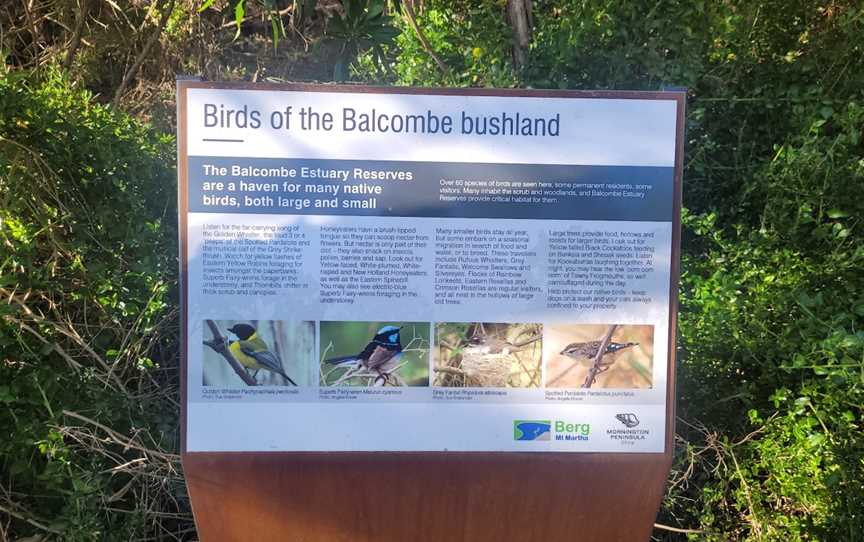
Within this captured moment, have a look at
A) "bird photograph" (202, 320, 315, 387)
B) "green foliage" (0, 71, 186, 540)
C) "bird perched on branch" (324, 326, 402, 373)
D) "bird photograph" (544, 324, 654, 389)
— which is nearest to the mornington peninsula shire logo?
"bird photograph" (544, 324, 654, 389)

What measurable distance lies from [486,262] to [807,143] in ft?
5.75

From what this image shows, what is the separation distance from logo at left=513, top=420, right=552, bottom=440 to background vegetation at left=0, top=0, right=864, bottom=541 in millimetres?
1070

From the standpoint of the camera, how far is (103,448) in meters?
2.85

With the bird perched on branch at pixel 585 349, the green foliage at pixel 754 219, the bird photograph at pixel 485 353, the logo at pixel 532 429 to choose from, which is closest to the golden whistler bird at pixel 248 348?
the bird photograph at pixel 485 353

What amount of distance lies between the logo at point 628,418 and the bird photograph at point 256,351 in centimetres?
104

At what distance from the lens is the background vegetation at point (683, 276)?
2750 mm

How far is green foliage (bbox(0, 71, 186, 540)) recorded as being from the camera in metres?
2.79

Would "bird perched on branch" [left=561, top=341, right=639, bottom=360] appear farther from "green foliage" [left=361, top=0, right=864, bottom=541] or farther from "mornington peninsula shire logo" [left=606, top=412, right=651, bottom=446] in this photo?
"green foliage" [left=361, top=0, right=864, bottom=541]

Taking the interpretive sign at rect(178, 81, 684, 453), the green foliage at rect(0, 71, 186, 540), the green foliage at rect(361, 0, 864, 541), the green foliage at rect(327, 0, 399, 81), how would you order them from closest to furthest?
the interpretive sign at rect(178, 81, 684, 453)
the green foliage at rect(361, 0, 864, 541)
the green foliage at rect(0, 71, 186, 540)
the green foliage at rect(327, 0, 399, 81)

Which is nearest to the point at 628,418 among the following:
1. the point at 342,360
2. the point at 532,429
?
the point at 532,429

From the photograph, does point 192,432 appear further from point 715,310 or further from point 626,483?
point 715,310

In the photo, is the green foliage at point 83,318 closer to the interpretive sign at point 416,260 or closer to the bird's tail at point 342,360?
the interpretive sign at point 416,260

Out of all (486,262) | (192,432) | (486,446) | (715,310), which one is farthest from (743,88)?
A: (192,432)

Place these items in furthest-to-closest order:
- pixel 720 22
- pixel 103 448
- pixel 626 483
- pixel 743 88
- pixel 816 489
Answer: pixel 743 88 → pixel 720 22 → pixel 103 448 → pixel 816 489 → pixel 626 483
